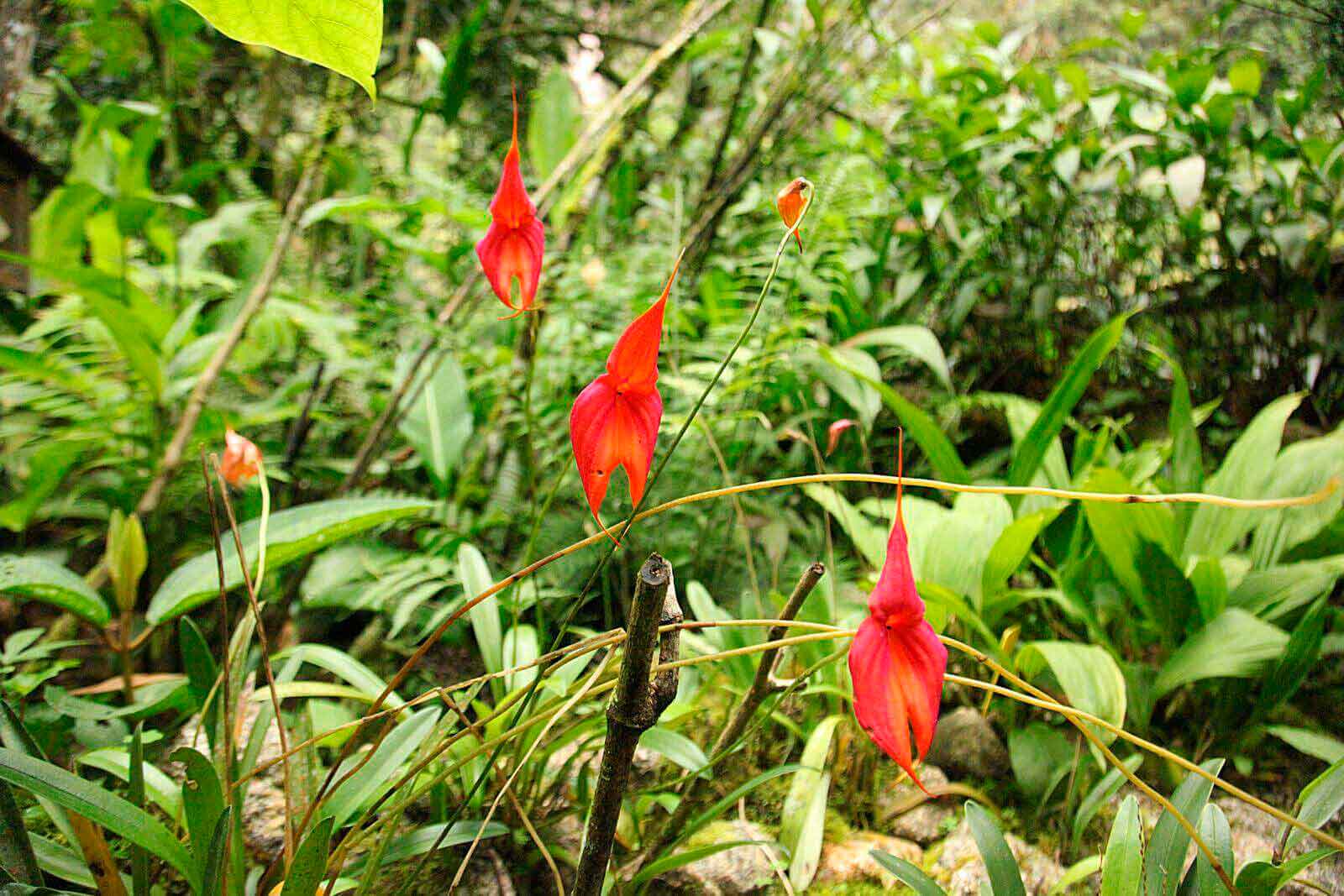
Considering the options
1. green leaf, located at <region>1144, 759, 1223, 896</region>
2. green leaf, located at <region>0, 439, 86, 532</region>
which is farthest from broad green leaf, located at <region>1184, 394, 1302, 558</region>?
green leaf, located at <region>0, 439, 86, 532</region>

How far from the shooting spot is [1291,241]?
5.53ft

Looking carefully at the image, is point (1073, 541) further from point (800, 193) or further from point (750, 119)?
point (750, 119)

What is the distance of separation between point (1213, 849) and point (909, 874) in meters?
0.27

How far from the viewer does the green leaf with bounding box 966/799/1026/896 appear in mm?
635

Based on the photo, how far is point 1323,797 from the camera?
71 cm

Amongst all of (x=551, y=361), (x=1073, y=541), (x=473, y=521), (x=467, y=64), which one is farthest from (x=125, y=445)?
(x=1073, y=541)

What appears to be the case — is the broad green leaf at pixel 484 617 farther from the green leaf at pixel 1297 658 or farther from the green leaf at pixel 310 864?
the green leaf at pixel 1297 658

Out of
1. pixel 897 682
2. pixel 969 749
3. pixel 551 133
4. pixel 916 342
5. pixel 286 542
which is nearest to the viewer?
pixel 897 682

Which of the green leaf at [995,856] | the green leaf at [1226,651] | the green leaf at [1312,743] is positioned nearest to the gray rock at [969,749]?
the green leaf at [1226,651]

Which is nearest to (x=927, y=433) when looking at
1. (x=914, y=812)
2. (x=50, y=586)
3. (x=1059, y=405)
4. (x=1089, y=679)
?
(x=1059, y=405)

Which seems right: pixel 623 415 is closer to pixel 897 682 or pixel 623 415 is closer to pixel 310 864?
pixel 897 682

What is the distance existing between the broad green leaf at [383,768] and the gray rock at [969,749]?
76 cm

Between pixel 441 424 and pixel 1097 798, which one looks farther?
pixel 441 424

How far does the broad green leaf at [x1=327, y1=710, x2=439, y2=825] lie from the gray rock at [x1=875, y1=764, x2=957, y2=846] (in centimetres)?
63
